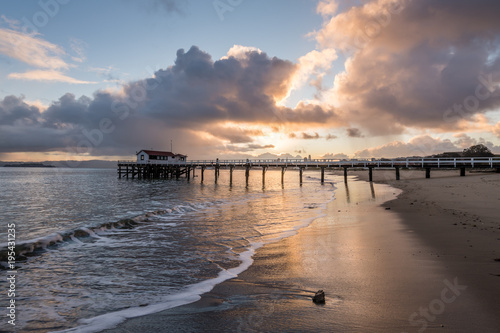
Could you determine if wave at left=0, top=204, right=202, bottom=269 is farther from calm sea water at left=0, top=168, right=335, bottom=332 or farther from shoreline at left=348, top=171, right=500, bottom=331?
shoreline at left=348, top=171, right=500, bottom=331

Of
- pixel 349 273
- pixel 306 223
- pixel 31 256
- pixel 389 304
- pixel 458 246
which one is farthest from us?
pixel 306 223

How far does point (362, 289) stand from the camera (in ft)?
17.0

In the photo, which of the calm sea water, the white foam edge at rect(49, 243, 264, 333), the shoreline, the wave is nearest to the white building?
the calm sea water

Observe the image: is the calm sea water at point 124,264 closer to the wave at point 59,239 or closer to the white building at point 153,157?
the wave at point 59,239

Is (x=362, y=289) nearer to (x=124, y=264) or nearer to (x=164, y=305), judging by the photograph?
(x=164, y=305)

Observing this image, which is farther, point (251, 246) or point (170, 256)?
point (251, 246)

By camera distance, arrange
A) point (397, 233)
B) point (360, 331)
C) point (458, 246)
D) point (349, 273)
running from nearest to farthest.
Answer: point (360, 331), point (349, 273), point (458, 246), point (397, 233)

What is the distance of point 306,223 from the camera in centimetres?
1294

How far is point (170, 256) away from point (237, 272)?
2754 millimetres

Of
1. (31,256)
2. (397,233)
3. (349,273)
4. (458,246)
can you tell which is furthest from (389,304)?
(31,256)

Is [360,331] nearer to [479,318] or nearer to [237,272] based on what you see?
[479,318]

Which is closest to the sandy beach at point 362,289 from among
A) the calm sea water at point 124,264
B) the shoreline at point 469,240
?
the shoreline at point 469,240

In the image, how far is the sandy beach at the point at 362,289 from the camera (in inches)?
158

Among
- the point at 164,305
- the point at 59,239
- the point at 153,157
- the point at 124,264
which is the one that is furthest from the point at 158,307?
the point at 153,157
